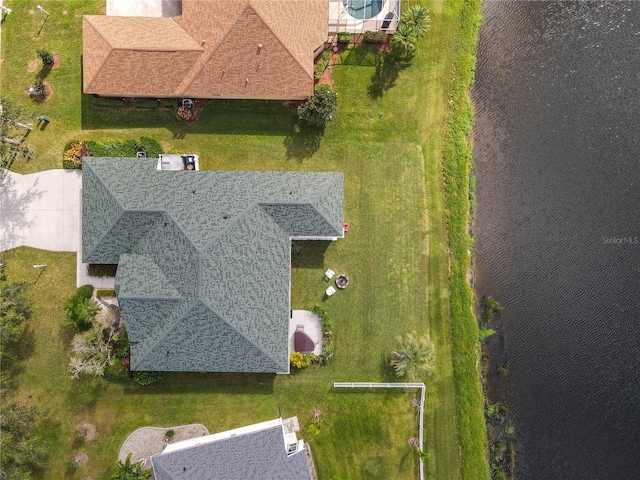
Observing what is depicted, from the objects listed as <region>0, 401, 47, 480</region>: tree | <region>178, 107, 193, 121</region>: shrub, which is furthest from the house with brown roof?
<region>0, 401, 47, 480</region>: tree

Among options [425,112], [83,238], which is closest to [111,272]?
[83,238]

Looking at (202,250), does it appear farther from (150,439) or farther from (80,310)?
(150,439)

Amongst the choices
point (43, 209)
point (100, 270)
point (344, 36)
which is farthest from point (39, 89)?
point (344, 36)

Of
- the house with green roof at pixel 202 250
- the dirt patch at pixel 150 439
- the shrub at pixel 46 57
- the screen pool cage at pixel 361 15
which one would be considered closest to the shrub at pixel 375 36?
the screen pool cage at pixel 361 15

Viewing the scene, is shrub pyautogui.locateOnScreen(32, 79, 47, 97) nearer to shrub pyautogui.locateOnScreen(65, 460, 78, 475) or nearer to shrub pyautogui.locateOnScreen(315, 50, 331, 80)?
shrub pyautogui.locateOnScreen(315, 50, 331, 80)

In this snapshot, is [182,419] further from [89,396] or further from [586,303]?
[586,303]

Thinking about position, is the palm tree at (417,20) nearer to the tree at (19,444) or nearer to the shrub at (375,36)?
the shrub at (375,36)

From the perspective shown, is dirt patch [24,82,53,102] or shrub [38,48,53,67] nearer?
shrub [38,48,53,67]
